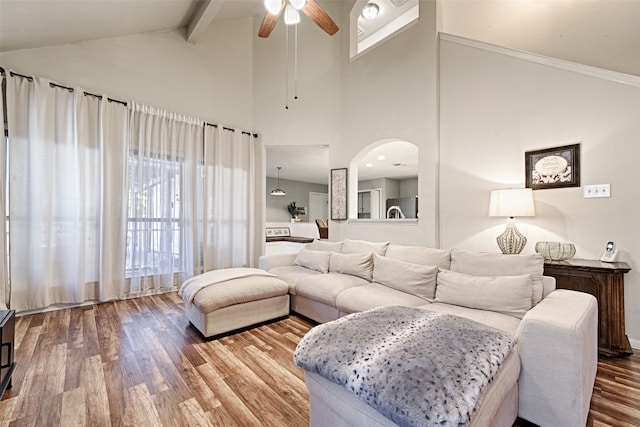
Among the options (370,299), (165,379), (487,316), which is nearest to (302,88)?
(370,299)

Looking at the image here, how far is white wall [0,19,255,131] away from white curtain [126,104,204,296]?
34 centimetres

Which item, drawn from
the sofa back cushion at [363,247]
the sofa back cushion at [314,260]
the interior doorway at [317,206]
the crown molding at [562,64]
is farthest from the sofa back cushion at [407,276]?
the interior doorway at [317,206]

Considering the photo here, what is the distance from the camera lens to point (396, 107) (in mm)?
3852

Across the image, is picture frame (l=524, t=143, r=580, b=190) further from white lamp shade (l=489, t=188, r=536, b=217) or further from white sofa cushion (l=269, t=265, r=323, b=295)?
white sofa cushion (l=269, t=265, r=323, b=295)

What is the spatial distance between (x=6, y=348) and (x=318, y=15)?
3382mm

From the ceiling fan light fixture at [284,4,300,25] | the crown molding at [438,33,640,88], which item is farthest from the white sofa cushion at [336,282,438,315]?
the ceiling fan light fixture at [284,4,300,25]

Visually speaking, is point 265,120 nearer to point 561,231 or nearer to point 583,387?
point 561,231

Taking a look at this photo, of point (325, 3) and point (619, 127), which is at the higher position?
point (325, 3)

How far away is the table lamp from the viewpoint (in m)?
2.55

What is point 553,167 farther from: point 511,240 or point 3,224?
point 3,224

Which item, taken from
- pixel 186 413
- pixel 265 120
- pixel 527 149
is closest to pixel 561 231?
pixel 527 149

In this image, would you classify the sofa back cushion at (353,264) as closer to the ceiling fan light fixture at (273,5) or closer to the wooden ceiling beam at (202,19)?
the ceiling fan light fixture at (273,5)

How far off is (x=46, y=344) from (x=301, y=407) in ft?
7.44

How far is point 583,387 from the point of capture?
134cm
